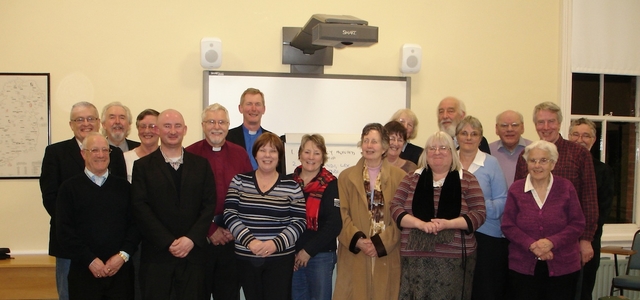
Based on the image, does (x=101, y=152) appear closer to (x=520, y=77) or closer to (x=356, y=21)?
(x=356, y=21)

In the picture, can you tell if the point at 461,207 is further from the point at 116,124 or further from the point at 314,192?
the point at 116,124

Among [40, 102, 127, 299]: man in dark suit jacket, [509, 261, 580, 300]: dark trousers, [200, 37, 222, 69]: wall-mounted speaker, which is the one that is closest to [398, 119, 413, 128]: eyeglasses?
[509, 261, 580, 300]: dark trousers

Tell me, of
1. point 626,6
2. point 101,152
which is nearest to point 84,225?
point 101,152

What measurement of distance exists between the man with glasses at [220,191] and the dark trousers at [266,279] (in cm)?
19

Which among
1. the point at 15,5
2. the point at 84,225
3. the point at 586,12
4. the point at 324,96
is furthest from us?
the point at 586,12

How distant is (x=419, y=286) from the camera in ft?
8.70

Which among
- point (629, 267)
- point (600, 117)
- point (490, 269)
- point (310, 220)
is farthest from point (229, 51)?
point (629, 267)

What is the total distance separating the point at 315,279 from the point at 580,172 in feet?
5.61

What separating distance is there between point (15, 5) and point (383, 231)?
335 centimetres

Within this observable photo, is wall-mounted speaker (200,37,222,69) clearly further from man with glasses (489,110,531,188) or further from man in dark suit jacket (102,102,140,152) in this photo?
man with glasses (489,110,531,188)

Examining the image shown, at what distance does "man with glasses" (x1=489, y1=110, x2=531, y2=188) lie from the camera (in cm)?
335

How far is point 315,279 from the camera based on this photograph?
9.39 ft

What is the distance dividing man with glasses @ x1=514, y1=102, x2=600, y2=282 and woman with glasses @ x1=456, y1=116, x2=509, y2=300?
A: 270mm

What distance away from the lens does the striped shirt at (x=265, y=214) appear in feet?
8.75
